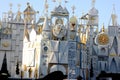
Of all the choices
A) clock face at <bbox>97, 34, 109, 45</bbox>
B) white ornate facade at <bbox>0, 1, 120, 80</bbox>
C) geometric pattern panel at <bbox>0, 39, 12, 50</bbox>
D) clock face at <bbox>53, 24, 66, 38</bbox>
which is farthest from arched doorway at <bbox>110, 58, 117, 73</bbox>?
geometric pattern panel at <bbox>0, 39, 12, 50</bbox>

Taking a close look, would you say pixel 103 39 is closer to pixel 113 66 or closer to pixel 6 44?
pixel 113 66

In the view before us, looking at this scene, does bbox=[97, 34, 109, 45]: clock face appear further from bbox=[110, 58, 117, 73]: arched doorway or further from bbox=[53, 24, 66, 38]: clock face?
bbox=[53, 24, 66, 38]: clock face

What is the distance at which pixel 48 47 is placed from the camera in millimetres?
39812

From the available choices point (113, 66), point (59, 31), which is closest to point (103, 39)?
point (113, 66)

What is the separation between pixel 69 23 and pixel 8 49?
16001 mm

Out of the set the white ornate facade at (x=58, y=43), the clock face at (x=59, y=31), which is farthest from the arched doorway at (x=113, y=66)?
the clock face at (x=59, y=31)

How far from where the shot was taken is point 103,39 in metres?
49.2

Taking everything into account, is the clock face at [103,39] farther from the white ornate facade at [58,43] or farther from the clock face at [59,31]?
the clock face at [59,31]

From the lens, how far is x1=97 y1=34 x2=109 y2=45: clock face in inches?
1931

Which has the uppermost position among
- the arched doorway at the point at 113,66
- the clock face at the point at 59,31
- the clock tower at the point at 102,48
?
the clock face at the point at 59,31

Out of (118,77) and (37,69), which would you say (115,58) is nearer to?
(118,77)

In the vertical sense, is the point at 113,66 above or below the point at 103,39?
below

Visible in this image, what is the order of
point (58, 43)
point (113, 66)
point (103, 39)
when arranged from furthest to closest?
1. point (113, 66)
2. point (103, 39)
3. point (58, 43)

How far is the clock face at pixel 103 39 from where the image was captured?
49.0m
